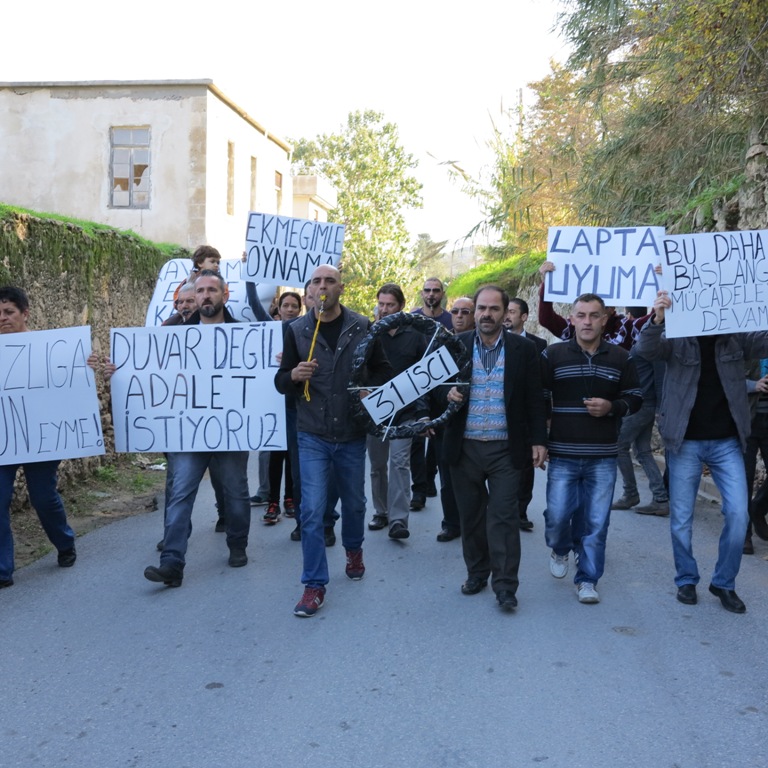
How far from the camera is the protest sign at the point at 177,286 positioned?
364 inches

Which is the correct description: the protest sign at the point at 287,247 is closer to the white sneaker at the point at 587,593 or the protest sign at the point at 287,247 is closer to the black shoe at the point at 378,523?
the black shoe at the point at 378,523

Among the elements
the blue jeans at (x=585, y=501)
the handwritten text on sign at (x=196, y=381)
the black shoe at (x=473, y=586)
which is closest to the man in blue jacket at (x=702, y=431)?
the blue jeans at (x=585, y=501)

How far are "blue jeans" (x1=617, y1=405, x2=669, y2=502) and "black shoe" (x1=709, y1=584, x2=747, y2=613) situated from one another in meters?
3.06

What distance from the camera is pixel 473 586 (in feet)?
20.5

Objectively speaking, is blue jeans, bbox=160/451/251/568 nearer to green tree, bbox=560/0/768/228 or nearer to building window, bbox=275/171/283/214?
green tree, bbox=560/0/768/228

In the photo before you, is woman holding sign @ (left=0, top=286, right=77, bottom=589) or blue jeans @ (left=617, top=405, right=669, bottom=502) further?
blue jeans @ (left=617, top=405, right=669, bottom=502)

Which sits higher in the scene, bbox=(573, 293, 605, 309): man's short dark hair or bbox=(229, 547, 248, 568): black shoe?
bbox=(573, 293, 605, 309): man's short dark hair

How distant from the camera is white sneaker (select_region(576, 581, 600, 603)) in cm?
602

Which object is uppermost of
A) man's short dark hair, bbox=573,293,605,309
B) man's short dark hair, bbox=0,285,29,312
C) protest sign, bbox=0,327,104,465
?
man's short dark hair, bbox=573,293,605,309

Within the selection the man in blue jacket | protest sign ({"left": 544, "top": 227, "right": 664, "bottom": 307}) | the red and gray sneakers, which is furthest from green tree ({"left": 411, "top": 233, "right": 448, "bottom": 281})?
the red and gray sneakers

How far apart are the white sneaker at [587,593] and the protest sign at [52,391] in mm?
3440

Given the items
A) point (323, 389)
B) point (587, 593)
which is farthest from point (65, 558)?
point (587, 593)

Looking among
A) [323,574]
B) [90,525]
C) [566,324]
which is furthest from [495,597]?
[90,525]

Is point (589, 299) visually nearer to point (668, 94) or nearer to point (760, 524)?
point (760, 524)
